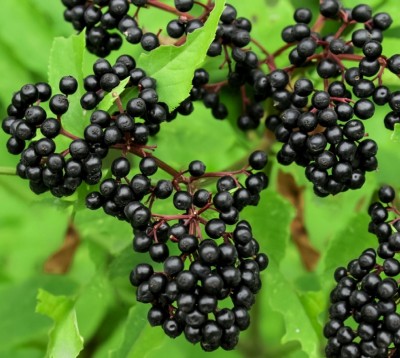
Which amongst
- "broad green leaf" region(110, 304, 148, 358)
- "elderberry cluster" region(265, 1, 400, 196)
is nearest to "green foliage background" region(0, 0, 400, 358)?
"broad green leaf" region(110, 304, 148, 358)

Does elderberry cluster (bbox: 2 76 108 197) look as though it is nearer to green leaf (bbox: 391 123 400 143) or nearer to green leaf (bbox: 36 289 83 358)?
green leaf (bbox: 36 289 83 358)

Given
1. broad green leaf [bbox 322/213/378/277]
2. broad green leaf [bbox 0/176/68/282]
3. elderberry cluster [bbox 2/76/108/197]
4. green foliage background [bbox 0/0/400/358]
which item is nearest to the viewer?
elderberry cluster [bbox 2/76/108/197]

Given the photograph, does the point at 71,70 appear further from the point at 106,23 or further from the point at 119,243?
the point at 119,243

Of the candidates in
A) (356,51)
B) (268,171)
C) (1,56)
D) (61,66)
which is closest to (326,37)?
(356,51)

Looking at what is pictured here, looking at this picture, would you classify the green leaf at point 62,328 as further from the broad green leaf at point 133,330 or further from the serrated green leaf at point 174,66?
the serrated green leaf at point 174,66

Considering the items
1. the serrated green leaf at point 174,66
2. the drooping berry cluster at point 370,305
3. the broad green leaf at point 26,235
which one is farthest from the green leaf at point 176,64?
the broad green leaf at point 26,235

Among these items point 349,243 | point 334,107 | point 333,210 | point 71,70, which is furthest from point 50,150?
point 333,210
